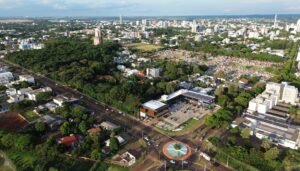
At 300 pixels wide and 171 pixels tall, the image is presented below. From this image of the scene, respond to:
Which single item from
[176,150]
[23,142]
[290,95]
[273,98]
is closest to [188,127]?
[176,150]

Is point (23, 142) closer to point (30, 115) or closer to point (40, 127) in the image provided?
point (40, 127)

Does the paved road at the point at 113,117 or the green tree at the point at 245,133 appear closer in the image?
the green tree at the point at 245,133

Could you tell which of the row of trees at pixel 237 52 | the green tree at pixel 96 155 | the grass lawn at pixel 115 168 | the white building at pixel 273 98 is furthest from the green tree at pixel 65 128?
the row of trees at pixel 237 52

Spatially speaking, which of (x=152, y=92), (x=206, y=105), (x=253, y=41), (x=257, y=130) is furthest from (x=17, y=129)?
(x=253, y=41)

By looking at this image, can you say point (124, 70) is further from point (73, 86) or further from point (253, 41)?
point (253, 41)

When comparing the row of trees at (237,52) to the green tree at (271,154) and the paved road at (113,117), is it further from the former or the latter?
the green tree at (271,154)

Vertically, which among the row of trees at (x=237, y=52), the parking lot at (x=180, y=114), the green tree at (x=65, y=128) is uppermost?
the row of trees at (x=237, y=52)
